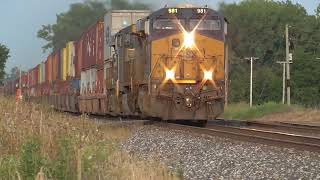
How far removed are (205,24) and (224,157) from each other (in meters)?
9.31

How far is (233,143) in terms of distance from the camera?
13016 mm

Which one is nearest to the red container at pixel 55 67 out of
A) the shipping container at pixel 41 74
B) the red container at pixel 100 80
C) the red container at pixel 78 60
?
the shipping container at pixel 41 74

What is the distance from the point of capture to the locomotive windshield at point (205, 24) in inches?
760

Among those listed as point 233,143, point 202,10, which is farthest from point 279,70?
point 233,143

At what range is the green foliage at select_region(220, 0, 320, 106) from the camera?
73.1m

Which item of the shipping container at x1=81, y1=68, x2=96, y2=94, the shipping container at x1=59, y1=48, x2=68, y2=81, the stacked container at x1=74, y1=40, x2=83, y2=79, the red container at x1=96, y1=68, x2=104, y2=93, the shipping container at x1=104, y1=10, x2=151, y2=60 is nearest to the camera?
the shipping container at x1=104, y1=10, x2=151, y2=60

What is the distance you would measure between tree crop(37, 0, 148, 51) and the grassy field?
73.3 meters

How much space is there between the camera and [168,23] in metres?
19.2

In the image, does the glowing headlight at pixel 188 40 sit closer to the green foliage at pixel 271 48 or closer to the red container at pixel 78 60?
the red container at pixel 78 60

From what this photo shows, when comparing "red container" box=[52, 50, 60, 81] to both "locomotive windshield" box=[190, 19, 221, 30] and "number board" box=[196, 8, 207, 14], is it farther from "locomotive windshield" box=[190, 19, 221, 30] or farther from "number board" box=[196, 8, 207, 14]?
"number board" box=[196, 8, 207, 14]

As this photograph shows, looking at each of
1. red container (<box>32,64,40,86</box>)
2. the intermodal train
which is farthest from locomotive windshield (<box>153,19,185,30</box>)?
red container (<box>32,64,40,86</box>)

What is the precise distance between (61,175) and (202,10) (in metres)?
12.9

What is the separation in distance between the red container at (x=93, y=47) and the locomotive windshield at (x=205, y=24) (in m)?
7.94

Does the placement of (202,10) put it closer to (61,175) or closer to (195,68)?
(195,68)
